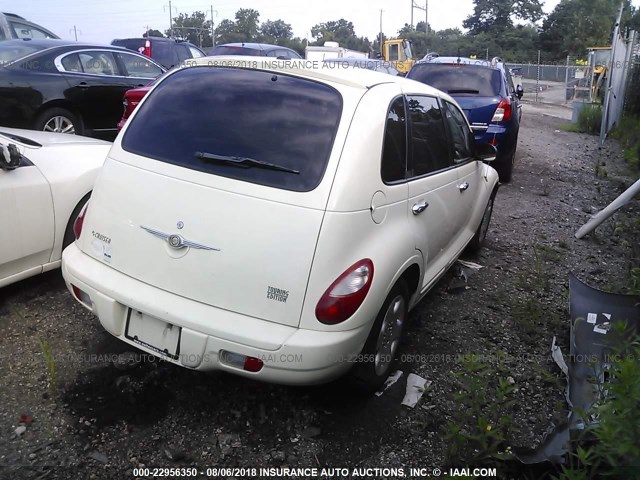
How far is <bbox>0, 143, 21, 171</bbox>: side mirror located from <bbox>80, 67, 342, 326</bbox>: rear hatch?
3.40ft

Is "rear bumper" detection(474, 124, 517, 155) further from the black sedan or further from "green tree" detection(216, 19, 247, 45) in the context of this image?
"green tree" detection(216, 19, 247, 45)

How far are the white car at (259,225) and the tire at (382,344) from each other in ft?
0.04

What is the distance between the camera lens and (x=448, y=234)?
405 cm

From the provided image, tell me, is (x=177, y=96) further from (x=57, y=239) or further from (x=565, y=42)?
(x=565, y=42)

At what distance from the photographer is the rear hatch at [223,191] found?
100 inches

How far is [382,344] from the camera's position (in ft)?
10.2

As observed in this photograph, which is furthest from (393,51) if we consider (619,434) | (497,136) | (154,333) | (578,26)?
(578,26)

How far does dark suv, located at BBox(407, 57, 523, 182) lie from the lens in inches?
317

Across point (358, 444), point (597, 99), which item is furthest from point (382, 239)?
point (597, 99)

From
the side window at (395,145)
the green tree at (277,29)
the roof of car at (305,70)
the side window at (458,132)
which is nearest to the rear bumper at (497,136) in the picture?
the side window at (458,132)

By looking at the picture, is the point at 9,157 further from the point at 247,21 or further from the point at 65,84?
the point at 247,21

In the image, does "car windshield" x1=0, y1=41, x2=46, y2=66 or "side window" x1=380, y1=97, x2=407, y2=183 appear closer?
"side window" x1=380, y1=97, x2=407, y2=183

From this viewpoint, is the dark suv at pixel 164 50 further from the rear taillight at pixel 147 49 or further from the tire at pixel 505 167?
the tire at pixel 505 167

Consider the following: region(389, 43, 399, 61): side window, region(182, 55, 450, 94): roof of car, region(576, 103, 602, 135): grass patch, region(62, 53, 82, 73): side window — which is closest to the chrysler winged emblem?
region(182, 55, 450, 94): roof of car
